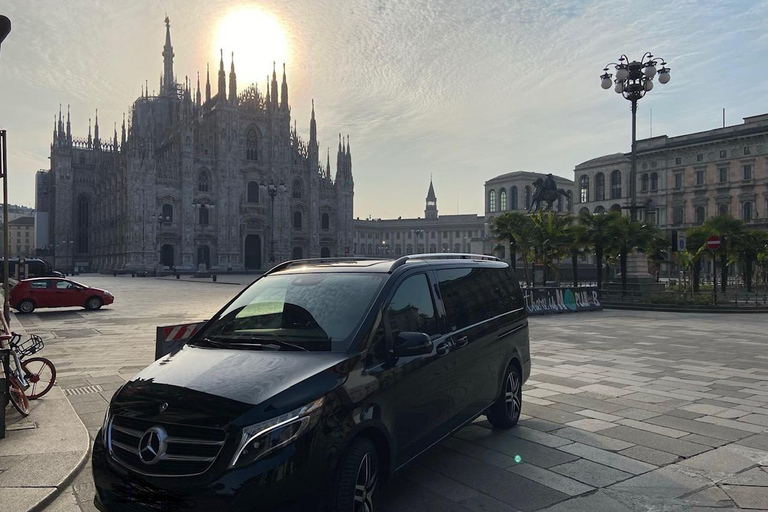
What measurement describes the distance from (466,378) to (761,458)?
9.37 ft

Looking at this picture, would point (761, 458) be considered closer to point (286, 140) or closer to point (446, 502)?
point (446, 502)

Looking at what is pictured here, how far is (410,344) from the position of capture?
147 inches

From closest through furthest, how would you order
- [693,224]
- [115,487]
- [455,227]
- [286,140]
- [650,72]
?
[115,487] → [650,72] → [693,224] → [286,140] → [455,227]

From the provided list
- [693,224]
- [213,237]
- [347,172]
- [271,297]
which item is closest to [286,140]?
[347,172]

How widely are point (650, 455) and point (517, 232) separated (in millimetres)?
25086

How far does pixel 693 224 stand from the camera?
216 ft

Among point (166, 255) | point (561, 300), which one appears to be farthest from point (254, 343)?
point (166, 255)

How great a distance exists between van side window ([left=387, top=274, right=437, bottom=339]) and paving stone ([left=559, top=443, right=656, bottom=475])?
202cm

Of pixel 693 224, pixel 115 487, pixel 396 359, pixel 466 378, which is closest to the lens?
pixel 115 487

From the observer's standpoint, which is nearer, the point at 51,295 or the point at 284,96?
the point at 51,295

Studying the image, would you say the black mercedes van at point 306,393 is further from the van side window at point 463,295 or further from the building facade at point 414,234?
the building facade at point 414,234

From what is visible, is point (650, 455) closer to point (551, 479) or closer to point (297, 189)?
point (551, 479)

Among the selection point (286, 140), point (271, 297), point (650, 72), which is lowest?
point (271, 297)

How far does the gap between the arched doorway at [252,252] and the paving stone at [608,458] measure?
68.7 m
